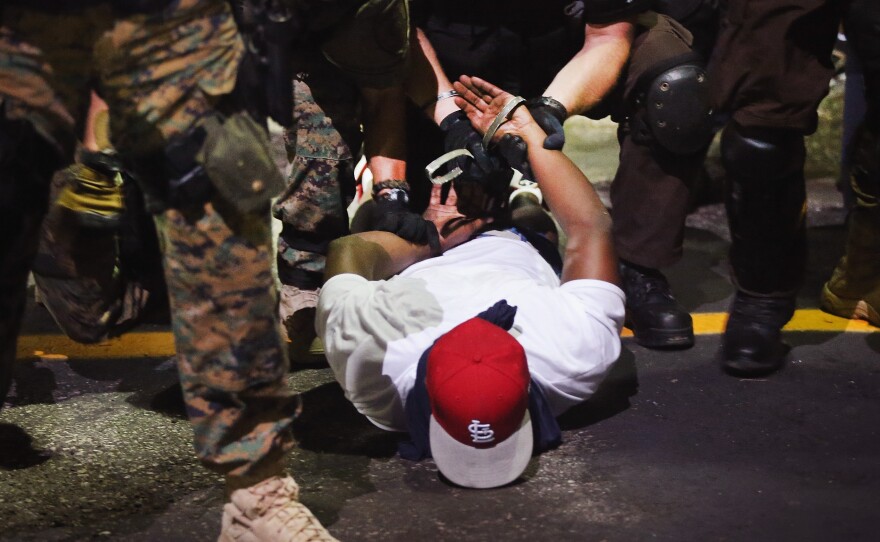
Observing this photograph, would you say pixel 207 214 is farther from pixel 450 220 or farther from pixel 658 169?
pixel 658 169

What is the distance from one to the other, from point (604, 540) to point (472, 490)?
0.35m

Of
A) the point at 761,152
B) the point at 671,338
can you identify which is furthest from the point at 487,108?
the point at 671,338

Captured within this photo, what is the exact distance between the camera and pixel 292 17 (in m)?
2.14

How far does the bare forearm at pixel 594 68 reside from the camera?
3.12m

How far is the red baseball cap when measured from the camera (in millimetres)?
2275

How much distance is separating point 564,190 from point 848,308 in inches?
44.0

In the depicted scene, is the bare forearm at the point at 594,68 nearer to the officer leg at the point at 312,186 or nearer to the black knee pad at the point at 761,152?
the black knee pad at the point at 761,152

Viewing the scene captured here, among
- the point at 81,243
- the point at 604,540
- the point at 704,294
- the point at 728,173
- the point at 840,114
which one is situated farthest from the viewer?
the point at 840,114

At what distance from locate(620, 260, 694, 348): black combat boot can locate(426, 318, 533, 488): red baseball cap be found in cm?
92

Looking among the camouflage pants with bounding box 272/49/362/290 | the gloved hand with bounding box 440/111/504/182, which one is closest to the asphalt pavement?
the camouflage pants with bounding box 272/49/362/290

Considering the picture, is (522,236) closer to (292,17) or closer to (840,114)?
(292,17)

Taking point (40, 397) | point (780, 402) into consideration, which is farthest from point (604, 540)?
point (40, 397)

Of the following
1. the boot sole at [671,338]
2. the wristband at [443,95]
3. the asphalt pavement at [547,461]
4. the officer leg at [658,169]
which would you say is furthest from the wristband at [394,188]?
the boot sole at [671,338]

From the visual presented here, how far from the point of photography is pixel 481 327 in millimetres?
2406
